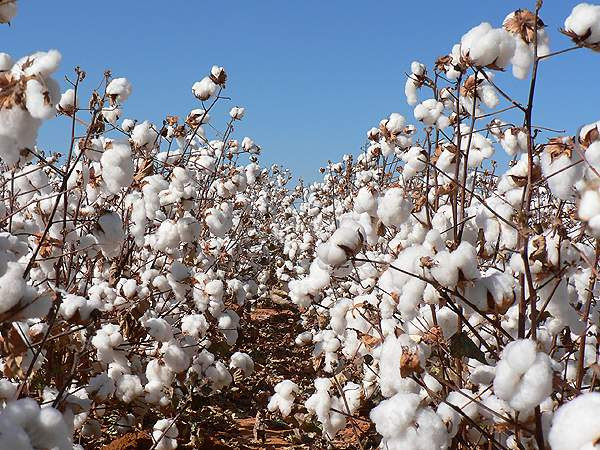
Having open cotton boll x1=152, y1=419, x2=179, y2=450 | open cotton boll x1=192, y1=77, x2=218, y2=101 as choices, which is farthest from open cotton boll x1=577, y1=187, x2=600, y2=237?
open cotton boll x1=192, y1=77, x2=218, y2=101

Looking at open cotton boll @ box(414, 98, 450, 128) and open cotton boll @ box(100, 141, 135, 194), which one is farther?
open cotton boll @ box(414, 98, 450, 128)

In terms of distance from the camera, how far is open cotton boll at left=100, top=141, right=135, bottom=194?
2217 mm

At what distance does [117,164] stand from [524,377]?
149 cm

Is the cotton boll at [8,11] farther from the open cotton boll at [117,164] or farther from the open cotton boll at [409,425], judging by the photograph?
the open cotton boll at [409,425]

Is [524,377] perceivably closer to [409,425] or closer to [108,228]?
[409,425]

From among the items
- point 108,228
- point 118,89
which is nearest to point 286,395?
point 108,228

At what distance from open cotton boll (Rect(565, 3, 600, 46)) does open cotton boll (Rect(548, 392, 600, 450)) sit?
110 cm

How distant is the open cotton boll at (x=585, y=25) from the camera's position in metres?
1.74

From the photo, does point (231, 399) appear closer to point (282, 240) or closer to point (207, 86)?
point (207, 86)

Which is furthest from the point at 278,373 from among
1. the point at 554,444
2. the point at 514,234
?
the point at 554,444

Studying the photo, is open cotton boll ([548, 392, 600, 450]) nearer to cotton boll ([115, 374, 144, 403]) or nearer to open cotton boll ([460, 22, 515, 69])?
open cotton boll ([460, 22, 515, 69])

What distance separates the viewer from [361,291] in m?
4.33

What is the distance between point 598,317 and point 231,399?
3.62m

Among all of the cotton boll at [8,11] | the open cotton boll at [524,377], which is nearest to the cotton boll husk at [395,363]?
the open cotton boll at [524,377]
